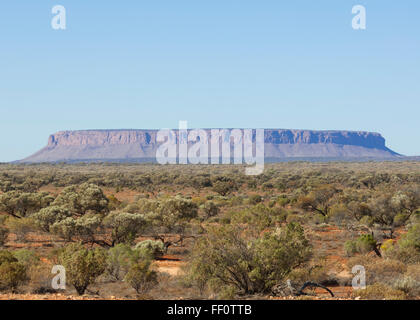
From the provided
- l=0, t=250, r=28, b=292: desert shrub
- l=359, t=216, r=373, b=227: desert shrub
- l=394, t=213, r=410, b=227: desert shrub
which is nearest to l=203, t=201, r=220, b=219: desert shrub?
l=359, t=216, r=373, b=227: desert shrub

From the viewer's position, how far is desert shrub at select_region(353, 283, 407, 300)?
1074cm

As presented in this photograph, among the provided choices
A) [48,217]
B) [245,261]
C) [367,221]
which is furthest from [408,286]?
[48,217]

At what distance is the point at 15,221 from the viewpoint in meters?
23.1

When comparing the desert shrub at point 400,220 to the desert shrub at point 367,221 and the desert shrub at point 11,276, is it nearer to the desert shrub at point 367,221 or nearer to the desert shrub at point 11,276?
the desert shrub at point 367,221

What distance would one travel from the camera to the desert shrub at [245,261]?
11.9 m

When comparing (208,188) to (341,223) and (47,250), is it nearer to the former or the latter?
(341,223)

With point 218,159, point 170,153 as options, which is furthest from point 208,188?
point 170,153

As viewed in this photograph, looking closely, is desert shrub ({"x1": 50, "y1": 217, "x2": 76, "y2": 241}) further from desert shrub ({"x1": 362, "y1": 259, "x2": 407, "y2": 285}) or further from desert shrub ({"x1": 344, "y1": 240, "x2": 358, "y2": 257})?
desert shrub ({"x1": 362, "y1": 259, "x2": 407, "y2": 285})

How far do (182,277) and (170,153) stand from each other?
176 m

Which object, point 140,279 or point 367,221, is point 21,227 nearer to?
point 140,279

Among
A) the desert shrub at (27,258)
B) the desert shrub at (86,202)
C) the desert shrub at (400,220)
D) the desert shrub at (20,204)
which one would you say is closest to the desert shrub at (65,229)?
the desert shrub at (27,258)

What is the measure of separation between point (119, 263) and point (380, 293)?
301 inches

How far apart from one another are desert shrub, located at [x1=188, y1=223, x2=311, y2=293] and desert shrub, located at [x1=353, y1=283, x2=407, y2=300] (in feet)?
6.33

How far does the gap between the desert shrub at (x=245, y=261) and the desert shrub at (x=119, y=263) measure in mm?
2847
